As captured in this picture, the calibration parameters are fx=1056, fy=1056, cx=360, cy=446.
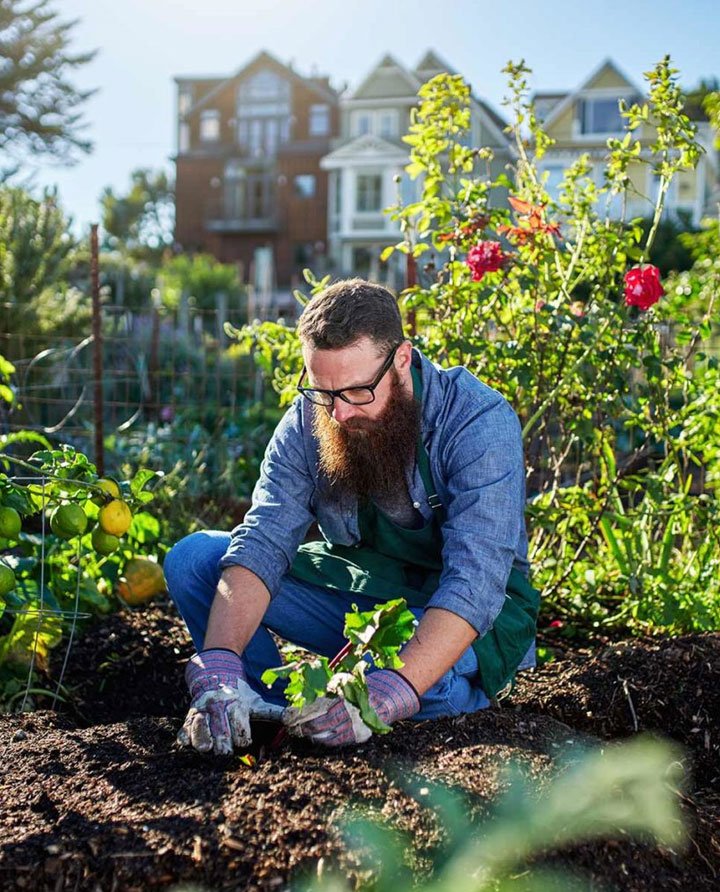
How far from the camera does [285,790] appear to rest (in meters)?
1.81

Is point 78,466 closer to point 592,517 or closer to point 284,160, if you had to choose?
point 592,517

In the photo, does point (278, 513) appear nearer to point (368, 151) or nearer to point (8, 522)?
point (8, 522)

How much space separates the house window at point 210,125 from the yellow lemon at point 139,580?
101 ft

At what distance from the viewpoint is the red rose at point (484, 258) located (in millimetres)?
3254

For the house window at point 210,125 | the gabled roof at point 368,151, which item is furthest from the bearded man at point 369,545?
the house window at point 210,125

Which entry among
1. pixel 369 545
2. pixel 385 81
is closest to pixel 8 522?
pixel 369 545

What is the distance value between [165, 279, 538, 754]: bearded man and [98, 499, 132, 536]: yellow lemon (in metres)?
0.29

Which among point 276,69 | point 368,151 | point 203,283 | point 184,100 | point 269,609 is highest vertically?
point 276,69

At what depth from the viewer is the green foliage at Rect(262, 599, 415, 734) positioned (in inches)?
69.9

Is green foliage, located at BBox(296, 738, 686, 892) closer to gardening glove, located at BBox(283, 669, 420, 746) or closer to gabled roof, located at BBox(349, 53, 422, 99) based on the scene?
gardening glove, located at BBox(283, 669, 420, 746)

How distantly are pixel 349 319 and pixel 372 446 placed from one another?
33cm

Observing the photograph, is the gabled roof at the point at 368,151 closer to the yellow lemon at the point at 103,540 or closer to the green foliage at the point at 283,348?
the green foliage at the point at 283,348

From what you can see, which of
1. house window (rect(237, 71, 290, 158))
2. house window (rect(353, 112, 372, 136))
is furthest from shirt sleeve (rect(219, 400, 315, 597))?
house window (rect(237, 71, 290, 158))

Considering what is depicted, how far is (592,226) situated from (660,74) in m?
0.52
